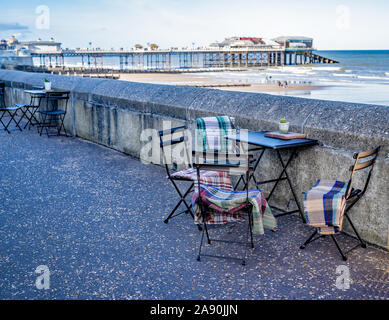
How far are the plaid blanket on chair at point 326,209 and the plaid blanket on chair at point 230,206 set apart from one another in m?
0.39

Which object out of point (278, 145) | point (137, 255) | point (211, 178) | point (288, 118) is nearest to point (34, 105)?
point (211, 178)

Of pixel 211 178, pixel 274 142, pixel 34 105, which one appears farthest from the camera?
pixel 34 105

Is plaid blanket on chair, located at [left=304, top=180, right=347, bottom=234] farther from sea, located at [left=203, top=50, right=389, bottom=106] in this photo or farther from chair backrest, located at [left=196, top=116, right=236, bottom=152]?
sea, located at [left=203, top=50, right=389, bottom=106]

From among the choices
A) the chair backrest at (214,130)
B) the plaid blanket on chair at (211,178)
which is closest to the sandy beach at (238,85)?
the chair backrest at (214,130)

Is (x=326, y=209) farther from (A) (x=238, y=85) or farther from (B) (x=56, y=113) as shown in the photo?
(A) (x=238, y=85)

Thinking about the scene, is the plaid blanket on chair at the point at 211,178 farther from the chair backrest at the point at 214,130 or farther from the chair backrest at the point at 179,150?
the chair backrest at the point at 179,150

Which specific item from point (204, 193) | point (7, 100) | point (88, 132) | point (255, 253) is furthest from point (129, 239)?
point (7, 100)

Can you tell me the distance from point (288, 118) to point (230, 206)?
142 cm

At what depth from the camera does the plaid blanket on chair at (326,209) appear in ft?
10.9

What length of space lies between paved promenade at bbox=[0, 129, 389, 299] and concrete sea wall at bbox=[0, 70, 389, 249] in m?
0.37

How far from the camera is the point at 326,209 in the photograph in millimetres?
3350

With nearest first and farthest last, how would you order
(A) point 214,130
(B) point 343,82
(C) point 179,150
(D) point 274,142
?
1. (D) point 274,142
2. (A) point 214,130
3. (C) point 179,150
4. (B) point 343,82

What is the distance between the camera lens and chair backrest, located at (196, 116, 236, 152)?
4.76m
